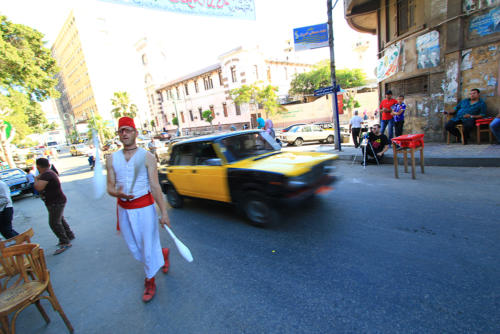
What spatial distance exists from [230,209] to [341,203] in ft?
7.61

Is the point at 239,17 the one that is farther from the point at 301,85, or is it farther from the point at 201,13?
the point at 301,85

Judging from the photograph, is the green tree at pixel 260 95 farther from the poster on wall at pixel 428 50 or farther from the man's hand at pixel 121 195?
the man's hand at pixel 121 195

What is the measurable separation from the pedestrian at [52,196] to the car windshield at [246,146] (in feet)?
10.0

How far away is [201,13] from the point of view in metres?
6.20

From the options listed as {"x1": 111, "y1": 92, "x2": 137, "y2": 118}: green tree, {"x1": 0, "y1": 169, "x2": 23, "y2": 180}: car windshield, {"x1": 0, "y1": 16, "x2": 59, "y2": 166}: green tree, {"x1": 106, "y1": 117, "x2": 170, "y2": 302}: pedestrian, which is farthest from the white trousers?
{"x1": 111, "y1": 92, "x2": 137, "y2": 118}: green tree

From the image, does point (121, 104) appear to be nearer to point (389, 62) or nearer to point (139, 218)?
point (389, 62)

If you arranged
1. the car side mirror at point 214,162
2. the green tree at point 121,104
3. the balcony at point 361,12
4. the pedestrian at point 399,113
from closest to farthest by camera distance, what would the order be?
the car side mirror at point 214,162
the pedestrian at point 399,113
the balcony at point 361,12
the green tree at point 121,104

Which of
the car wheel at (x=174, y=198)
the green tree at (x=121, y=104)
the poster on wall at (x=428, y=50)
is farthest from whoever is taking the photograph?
the green tree at (x=121, y=104)

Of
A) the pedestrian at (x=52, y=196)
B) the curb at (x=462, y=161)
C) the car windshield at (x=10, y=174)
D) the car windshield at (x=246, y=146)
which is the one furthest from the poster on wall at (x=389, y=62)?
the car windshield at (x=10, y=174)

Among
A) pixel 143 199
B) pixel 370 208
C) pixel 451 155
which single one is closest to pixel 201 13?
pixel 143 199

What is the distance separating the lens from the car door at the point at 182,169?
5.09m

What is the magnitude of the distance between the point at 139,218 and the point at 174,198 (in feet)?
10.3

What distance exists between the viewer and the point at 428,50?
924cm

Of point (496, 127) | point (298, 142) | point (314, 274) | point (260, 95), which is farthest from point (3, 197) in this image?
point (260, 95)
